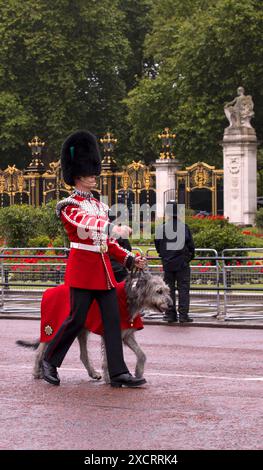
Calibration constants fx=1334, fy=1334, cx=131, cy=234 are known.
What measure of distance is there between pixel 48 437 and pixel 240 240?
18527 mm

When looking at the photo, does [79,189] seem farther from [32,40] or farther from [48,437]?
[32,40]

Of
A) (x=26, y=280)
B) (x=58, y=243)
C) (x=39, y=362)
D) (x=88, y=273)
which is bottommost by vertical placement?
(x=39, y=362)

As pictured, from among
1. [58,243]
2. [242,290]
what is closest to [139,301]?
[242,290]

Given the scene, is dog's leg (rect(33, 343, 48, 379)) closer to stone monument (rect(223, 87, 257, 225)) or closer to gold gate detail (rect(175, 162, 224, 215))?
→ stone monument (rect(223, 87, 257, 225))

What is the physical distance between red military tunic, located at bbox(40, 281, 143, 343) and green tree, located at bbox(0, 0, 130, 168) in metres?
48.0

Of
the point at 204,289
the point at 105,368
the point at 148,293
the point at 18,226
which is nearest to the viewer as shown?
the point at 148,293

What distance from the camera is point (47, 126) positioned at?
60.9 meters

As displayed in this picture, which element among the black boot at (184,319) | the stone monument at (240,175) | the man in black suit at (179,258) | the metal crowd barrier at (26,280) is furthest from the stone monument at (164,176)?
the black boot at (184,319)

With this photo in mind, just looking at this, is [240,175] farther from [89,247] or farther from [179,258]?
[89,247]

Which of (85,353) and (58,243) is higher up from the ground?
(58,243)

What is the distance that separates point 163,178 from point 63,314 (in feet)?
122

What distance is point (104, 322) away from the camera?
456 inches
